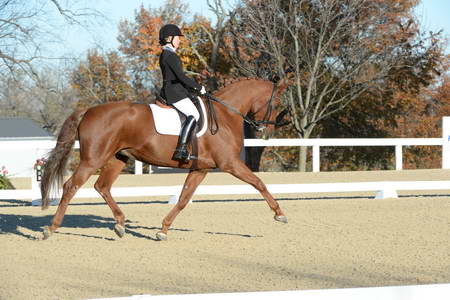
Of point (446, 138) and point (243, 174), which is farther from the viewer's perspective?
point (446, 138)

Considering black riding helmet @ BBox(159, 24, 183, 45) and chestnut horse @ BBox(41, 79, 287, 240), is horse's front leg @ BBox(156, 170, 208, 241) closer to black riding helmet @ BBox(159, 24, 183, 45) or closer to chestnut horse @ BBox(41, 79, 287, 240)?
chestnut horse @ BBox(41, 79, 287, 240)

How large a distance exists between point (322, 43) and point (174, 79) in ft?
63.2

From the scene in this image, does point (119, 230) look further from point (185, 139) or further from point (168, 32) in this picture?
point (168, 32)

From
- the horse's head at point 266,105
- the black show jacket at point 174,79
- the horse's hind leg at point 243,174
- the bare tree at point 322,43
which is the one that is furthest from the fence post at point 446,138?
the black show jacket at point 174,79

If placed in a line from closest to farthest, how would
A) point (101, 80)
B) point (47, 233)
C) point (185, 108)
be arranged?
point (185, 108) < point (47, 233) < point (101, 80)

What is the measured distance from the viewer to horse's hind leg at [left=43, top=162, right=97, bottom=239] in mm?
8398

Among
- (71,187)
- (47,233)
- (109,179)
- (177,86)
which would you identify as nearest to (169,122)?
(177,86)

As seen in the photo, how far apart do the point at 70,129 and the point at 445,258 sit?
4889 mm

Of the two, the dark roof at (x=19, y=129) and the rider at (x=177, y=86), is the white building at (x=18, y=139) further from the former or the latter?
the rider at (x=177, y=86)

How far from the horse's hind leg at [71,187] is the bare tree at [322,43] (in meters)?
17.6

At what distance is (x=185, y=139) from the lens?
8.30m

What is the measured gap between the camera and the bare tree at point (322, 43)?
85.4ft

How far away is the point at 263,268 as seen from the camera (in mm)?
6539

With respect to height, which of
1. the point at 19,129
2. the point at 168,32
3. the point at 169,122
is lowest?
the point at 19,129
